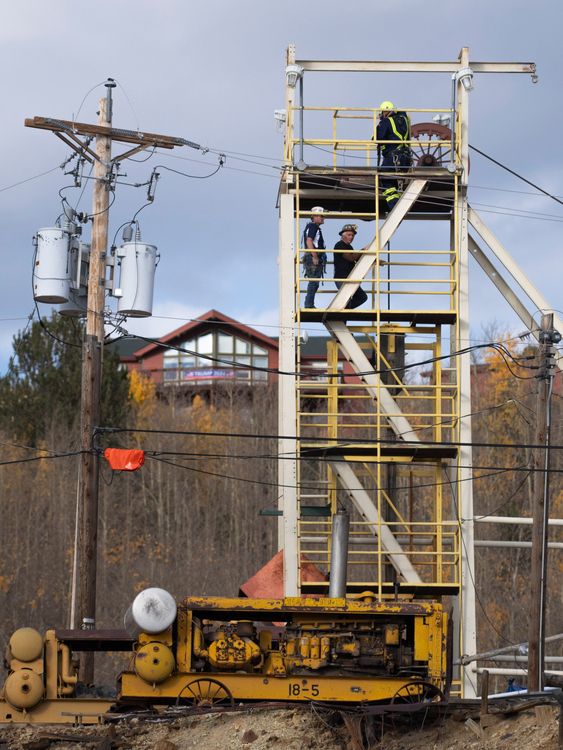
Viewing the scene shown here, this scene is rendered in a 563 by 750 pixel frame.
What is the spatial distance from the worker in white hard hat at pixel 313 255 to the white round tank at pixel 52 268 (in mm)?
4996

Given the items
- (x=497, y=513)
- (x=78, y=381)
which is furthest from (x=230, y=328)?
(x=497, y=513)

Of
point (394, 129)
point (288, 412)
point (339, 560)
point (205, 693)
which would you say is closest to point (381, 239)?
point (394, 129)

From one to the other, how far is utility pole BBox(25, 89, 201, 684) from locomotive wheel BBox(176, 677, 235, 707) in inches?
150

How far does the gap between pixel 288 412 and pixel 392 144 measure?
6092mm

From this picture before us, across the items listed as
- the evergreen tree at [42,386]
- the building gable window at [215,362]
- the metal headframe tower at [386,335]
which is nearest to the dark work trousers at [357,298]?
the metal headframe tower at [386,335]

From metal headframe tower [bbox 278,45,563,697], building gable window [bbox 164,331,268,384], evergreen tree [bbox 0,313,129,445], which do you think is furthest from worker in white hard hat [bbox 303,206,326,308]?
building gable window [bbox 164,331,268,384]

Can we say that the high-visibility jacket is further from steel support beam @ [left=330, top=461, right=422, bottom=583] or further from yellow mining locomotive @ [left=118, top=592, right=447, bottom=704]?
yellow mining locomotive @ [left=118, top=592, right=447, bottom=704]

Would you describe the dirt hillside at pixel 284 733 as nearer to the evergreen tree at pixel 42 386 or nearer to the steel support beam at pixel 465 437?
the steel support beam at pixel 465 437

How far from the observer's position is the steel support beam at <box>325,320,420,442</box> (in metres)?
24.9

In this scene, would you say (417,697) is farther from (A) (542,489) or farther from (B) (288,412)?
(B) (288,412)

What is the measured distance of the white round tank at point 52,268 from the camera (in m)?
23.2

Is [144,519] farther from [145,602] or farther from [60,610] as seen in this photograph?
[145,602]

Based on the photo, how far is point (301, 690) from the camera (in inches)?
714

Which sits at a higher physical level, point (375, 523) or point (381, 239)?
point (381, 239)
